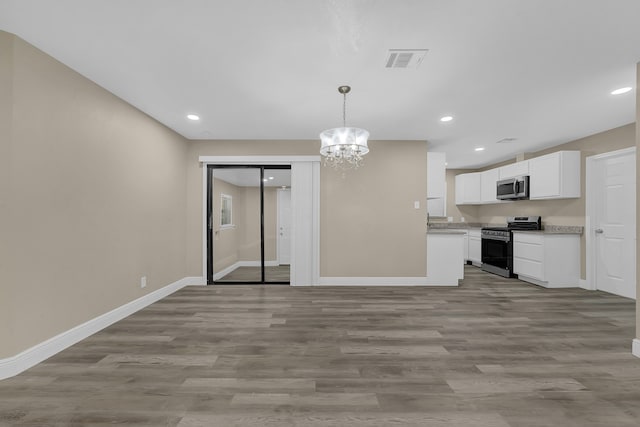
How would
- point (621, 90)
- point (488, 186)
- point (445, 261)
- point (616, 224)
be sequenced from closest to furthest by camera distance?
point (621, 90)
point (616, 224)
point (445, 261)
point (488, 186)

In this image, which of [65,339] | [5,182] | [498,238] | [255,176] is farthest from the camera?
[498,238]

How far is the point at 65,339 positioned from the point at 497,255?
22.1ft

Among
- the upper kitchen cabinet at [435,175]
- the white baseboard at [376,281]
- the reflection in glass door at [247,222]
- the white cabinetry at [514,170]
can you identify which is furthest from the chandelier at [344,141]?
the white cabinetry at [514,170]

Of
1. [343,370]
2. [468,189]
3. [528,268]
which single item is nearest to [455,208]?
[468,189]

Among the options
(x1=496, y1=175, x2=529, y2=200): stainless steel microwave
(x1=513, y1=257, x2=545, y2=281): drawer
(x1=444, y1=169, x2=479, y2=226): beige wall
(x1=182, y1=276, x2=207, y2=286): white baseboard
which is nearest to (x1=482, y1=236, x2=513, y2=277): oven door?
(x1=513, y1=257, x2=545, y2=281): drawer

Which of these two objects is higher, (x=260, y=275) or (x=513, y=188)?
(x=513, y=188)

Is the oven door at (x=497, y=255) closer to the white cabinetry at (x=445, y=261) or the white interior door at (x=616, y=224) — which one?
the white interior door at (x=616, y=224)

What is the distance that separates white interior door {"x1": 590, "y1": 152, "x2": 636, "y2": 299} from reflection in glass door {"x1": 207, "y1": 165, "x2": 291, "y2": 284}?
513 centimetres

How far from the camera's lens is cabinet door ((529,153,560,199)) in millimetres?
4738

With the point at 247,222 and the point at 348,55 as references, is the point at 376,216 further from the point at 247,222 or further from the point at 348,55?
the point at 348,55

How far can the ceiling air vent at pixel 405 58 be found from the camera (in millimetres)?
2253

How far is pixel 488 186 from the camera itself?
6.39 metres

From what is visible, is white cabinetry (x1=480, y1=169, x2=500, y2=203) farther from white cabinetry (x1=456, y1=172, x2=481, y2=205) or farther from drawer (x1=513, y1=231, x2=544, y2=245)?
drawer (x1=513, y1=231, x2=544, y2=245)

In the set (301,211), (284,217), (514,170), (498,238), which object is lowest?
(498,238)
